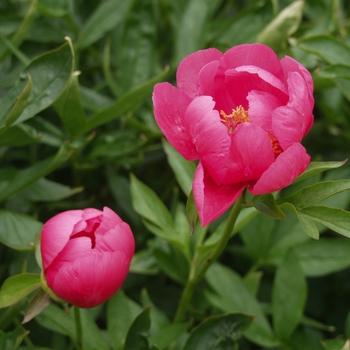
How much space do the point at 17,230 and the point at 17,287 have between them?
0.11m

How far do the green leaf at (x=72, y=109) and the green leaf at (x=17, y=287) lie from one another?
0.32 metres

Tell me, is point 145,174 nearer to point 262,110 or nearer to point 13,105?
point 13,105

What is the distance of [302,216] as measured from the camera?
0.70 meters

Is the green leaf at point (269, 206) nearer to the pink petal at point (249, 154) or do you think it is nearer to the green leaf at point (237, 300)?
the pink petal at point (249, 154)

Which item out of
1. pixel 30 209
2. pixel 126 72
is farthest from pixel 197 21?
pixel 30 209

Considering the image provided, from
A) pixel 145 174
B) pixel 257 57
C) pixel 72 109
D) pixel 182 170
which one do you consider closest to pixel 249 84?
pixel 257 57

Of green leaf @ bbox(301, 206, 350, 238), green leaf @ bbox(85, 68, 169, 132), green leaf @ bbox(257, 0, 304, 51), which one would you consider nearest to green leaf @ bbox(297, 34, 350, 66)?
green leaf @ bbox(257, 0, 304, 51)

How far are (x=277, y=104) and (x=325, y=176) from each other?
48 centimetres

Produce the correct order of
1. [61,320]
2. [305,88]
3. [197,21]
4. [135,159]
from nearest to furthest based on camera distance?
[305,88]
[61,320]
[135,159]
[197,21]

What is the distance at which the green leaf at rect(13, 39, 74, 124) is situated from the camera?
829 mm

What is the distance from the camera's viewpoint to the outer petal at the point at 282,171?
615mm

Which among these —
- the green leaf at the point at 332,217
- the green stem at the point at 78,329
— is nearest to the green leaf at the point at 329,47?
the green leaf at the point at 332,217

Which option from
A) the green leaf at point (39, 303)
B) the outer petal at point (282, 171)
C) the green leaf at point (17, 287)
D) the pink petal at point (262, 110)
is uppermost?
the pink petal at point (262, 110)

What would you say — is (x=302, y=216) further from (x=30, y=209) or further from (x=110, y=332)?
(x=30, y=209)
